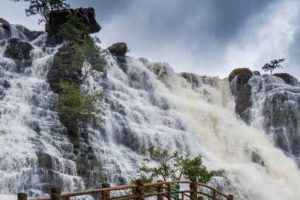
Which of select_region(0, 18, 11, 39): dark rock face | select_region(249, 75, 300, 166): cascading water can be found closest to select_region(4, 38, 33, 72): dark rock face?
select_region(0, 18, 11, 39): dark rock face

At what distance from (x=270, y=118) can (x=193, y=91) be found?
7263 mm

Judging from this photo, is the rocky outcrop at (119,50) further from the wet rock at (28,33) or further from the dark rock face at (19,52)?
the dark rock face at (19,52)

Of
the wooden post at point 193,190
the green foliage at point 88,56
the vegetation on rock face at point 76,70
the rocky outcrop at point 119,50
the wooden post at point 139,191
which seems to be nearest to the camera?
the wooden post at point 139,191

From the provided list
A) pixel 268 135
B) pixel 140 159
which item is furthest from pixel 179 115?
pixel 140 159

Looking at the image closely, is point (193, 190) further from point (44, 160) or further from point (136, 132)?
point (136, 132)

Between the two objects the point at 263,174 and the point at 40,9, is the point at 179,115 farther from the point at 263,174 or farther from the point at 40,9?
the point at 40,9

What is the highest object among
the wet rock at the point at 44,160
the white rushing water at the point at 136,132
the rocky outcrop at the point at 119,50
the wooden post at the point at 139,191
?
the rocky outcrop at the point at 119,50

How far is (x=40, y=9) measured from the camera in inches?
1769

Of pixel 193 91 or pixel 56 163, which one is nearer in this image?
pixel 56 163

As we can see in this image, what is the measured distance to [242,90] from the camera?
48.5 metres

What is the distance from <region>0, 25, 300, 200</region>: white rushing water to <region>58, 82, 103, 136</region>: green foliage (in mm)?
526

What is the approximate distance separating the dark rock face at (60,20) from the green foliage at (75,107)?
36.7 feet

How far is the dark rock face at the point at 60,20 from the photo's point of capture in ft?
146

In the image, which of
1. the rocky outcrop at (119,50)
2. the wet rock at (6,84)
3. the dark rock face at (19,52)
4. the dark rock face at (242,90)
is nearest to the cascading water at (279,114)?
the dark rock face at (242,90)
